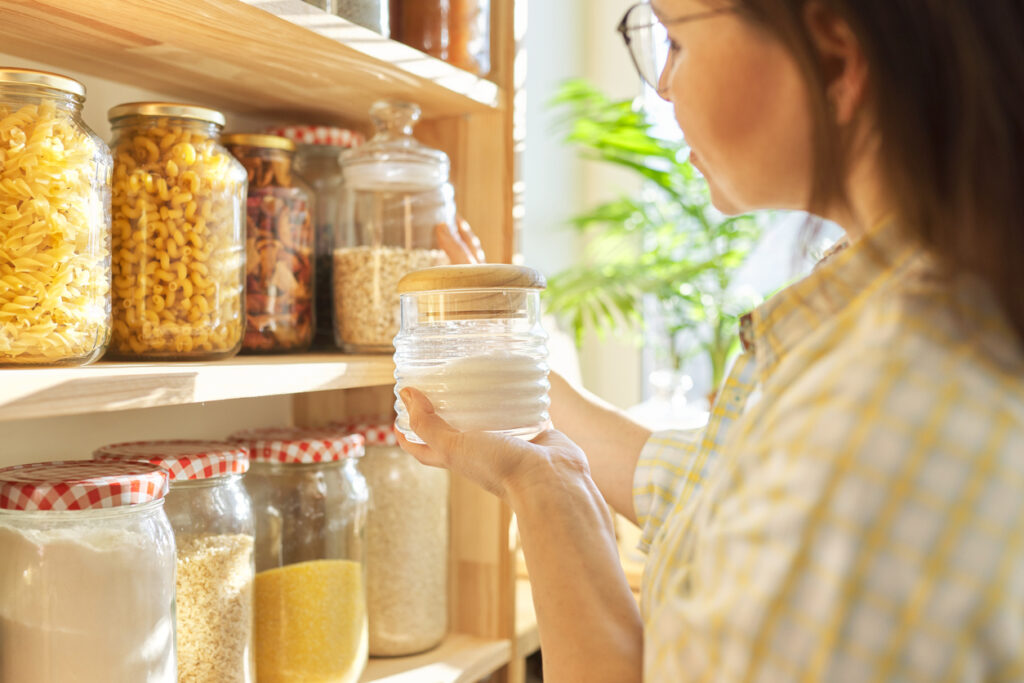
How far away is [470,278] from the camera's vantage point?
0.75m

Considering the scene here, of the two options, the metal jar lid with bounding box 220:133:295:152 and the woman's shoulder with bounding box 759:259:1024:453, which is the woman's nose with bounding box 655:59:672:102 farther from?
the metal jar lid with bounding box 220:133:295:152

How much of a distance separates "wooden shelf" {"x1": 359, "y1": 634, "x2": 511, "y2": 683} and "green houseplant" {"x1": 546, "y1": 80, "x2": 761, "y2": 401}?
985 mm

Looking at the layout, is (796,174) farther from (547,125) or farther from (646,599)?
(547,125)

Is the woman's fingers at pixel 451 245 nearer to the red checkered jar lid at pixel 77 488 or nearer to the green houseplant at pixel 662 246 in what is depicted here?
the red checkered jar lid at pixel 77 488

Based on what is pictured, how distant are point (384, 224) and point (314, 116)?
223 mm

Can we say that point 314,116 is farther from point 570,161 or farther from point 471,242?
point 570,161

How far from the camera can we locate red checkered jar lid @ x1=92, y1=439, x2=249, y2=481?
2.69 ft

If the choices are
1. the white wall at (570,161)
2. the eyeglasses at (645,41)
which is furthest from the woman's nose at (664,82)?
the white wall at (570,161)

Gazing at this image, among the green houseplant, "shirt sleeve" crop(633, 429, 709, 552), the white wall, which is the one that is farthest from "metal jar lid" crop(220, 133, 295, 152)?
the white wall

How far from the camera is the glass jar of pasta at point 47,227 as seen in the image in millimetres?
647

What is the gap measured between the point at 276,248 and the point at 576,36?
1.72m

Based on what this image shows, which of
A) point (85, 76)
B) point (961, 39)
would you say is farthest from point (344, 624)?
point (961, 39)

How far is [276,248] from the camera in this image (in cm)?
95

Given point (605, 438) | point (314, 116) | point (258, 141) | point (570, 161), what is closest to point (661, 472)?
point (605, 438)
